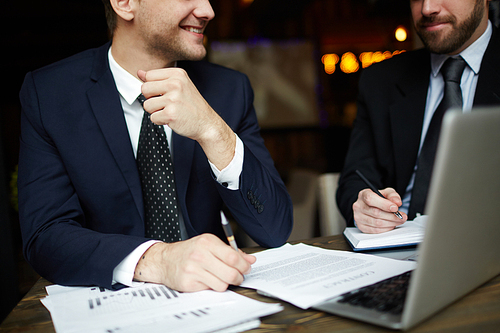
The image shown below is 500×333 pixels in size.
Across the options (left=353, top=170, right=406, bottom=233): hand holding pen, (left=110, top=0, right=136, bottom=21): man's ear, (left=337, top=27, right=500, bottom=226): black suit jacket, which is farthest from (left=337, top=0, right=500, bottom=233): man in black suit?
(left=110, top=0, right=136, bottom=21): man's ear

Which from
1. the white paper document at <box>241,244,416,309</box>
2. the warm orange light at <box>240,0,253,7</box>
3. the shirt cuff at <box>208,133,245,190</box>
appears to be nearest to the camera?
the white paper document at <box>241,244,416,309</box>

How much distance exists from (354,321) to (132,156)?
891 millimetres

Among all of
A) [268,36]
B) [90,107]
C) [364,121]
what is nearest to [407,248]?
[364,121]

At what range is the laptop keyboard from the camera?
564 mm

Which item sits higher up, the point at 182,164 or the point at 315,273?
the point at 182,164

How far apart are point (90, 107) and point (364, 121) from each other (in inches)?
45.3

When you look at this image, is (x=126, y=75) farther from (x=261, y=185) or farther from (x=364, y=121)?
(x=364, y=121)

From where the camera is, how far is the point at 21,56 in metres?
3.68

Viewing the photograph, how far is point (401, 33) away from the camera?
289 inches

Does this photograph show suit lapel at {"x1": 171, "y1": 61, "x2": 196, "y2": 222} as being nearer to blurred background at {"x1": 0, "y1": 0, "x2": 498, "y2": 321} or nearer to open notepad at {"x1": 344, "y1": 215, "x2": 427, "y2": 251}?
open notepad at {"x1": 344, "y1": 215, "x2": 427, "y2": 251}

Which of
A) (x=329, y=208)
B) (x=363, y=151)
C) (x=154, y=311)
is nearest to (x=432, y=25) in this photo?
(x=363, y=151)

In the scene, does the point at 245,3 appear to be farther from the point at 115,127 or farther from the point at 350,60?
the point at 115,127

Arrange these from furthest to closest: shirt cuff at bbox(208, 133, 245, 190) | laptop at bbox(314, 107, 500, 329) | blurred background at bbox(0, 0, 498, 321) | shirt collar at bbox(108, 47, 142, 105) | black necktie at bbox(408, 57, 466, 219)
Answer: blurred background at bbox(0, 0, 498, 321), black necktie at bbox(408, 57, 466, 219), shirt collar at bbox(108, 47, 142, 105), shirt cuff at bbox(208, 133, 245, 190), laptop at bbox(314, 107, 500, 329)

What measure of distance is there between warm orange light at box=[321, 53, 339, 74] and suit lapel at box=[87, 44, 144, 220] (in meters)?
6.13
